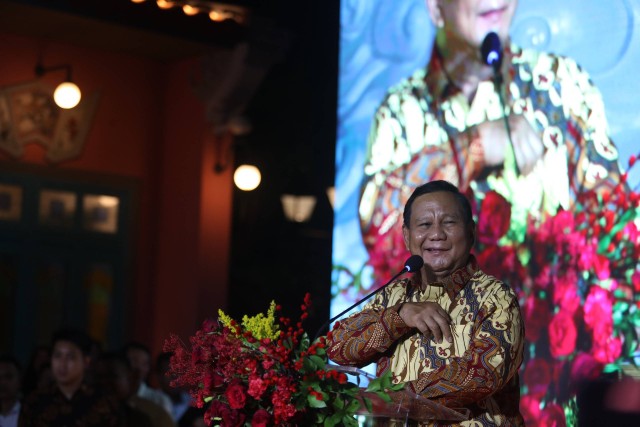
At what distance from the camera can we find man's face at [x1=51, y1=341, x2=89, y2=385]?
149 inches

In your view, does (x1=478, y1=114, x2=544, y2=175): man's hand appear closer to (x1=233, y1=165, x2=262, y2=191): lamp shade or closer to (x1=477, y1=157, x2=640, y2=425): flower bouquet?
(x1=477, y1=157, x2=640, y2=425): flower bouquet

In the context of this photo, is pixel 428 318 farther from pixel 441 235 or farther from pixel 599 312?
pixel 599 312

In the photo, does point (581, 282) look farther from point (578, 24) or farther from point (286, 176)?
point (286, 176)

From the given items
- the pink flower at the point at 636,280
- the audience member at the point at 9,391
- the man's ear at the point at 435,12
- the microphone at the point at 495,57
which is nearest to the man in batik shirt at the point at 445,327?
the pink flower at the point at 636,280

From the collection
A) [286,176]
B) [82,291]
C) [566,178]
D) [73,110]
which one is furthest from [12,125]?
[566,178]

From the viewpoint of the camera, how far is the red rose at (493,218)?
3445 mm

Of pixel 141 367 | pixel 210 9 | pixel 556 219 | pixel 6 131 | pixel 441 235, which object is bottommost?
pixel 141 367

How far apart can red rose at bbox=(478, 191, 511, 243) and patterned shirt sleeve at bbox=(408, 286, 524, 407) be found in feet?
4.71

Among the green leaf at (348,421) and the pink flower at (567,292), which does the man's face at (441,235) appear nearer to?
the green leaf at (348,421)

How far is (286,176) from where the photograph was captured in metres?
7.10

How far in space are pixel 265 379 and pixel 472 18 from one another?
2109mm

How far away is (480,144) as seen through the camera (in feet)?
11.6

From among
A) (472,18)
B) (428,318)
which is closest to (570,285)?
(472,18)

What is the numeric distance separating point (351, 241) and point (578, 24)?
3.73 feet
